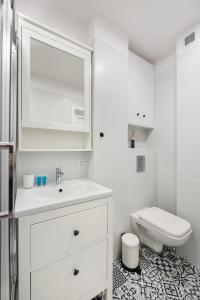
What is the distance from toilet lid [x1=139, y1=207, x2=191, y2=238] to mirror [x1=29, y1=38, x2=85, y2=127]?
3.93ft

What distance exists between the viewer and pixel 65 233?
0.85 meters

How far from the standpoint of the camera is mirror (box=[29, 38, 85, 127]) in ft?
3.68

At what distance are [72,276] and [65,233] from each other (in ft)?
1.01

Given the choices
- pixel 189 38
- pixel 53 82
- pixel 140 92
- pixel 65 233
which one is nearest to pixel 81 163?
pixel 65 233

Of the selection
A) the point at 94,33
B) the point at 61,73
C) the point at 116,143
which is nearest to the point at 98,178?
the point at 116,143

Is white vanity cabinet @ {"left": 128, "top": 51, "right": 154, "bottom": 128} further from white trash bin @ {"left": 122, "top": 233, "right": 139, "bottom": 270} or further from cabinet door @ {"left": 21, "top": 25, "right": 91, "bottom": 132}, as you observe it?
white trash bin @ {"left": 122, "top": 233, "right": 139, "bottom": 270}

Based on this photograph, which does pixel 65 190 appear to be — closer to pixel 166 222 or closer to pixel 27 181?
pixel 27 181

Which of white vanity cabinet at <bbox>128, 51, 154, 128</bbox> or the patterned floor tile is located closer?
the patterned floor tile

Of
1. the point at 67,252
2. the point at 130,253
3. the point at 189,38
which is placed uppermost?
the point at 189,38

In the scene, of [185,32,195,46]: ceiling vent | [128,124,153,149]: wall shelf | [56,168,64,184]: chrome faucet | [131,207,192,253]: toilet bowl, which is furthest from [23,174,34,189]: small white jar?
[185,32,195,46]: ceiling vent

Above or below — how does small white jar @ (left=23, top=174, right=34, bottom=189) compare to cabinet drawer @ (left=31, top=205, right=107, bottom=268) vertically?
above

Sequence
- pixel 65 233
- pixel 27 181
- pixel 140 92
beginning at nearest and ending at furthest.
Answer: pixel 65 233 → pixel 27 181 → pixel 140 92

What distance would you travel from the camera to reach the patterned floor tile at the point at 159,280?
1.14 m

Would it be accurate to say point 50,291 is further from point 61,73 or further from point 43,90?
point 61,73
